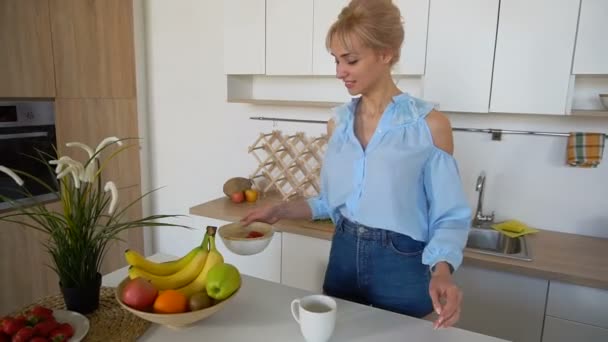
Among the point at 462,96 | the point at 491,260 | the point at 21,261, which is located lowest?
the point at 21,261

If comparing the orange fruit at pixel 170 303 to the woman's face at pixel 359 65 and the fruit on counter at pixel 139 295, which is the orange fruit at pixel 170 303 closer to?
the fruit on counter at pixel 139 295

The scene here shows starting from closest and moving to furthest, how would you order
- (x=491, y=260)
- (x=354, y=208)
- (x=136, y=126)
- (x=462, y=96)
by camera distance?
(x=354, y=208) → (x=491, y=260) → (x=462, y=96) → (x=136, y=126)

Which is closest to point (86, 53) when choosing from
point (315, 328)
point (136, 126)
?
point (136, 126)

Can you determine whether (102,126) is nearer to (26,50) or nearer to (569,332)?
(26,50)

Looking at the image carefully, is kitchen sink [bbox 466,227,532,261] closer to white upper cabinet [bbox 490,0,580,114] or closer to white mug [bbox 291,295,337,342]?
white upper cabinet [bbox 490,0,580,114]

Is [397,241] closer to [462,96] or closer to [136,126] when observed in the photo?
[462,96]

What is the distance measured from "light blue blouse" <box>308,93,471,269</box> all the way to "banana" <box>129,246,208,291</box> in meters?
0.39

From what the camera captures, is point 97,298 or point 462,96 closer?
point 97,298

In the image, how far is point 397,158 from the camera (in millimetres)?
1036

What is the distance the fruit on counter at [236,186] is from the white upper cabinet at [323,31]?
0.69 m

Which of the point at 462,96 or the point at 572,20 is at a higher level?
the point at 572,20

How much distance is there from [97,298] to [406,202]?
755 mm

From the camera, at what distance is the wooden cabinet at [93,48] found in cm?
215

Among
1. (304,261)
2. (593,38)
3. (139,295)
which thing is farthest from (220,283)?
(593,38)
